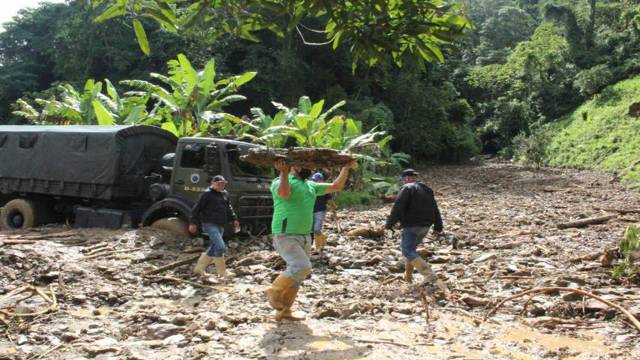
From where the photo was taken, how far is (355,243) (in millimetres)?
11266

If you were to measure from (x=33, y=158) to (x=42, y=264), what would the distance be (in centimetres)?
474

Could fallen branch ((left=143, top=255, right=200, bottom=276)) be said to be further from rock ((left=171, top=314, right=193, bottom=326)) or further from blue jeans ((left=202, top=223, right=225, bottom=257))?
rock ((left=171, top=314, right=193, bottom=326))

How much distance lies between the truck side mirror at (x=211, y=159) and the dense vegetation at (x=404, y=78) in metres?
6.16

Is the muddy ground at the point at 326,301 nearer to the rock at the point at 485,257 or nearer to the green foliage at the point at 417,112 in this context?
the rock at the point at 485,257

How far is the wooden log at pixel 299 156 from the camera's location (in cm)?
560

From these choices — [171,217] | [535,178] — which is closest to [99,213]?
[171,217]

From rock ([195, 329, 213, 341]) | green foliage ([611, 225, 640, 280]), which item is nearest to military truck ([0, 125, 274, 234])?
rock ([195, 329, 213, 341])

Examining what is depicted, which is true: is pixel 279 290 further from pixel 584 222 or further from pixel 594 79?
pixel 594 79

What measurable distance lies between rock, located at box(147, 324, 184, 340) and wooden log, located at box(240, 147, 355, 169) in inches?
76.2

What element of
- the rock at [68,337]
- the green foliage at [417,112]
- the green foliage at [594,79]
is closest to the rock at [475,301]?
the rock at [68,337]

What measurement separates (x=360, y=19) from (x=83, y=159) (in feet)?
32.3

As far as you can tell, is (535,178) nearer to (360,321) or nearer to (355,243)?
(355,243)

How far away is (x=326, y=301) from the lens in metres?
6.91

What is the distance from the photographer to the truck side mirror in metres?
9.95
